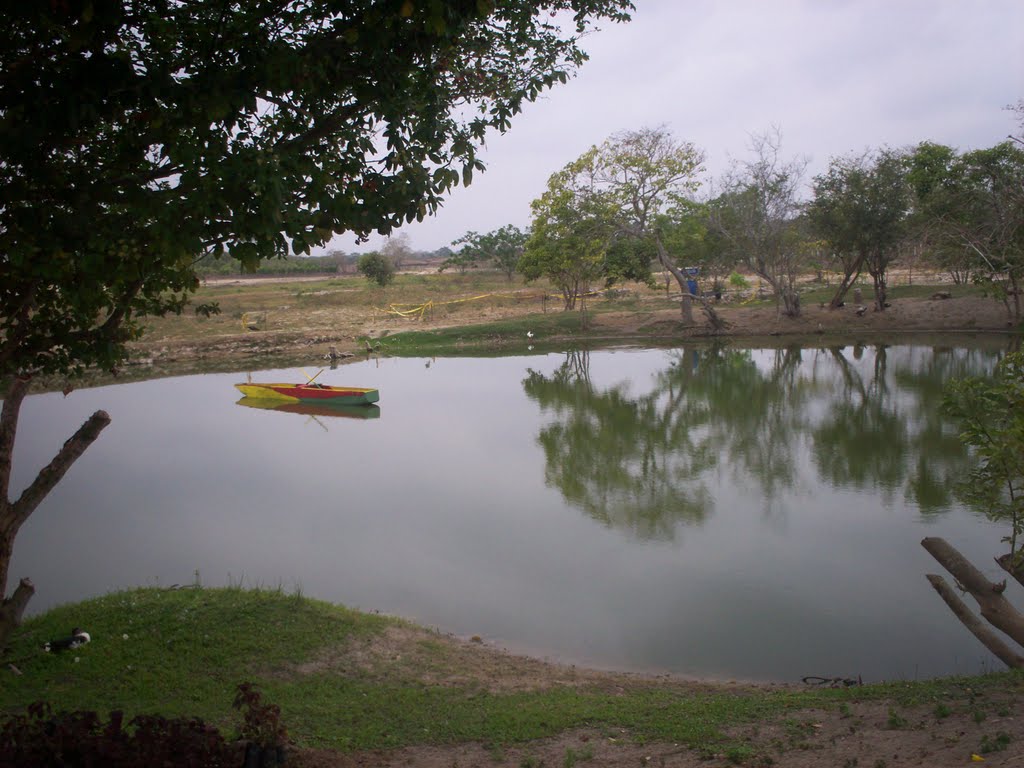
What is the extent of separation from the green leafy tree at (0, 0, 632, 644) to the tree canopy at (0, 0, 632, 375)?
0.01 m

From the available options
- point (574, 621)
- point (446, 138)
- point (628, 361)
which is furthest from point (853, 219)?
point (446, 138)

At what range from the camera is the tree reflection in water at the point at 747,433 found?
38.9 feet

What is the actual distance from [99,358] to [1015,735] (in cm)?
565

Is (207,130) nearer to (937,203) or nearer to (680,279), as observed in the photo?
(937,203)

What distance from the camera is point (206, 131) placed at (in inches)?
166

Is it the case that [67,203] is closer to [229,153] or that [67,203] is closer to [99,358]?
[229,153]

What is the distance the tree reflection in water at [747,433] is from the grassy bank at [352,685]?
4203 millimetres

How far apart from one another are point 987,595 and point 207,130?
5468 millimetres

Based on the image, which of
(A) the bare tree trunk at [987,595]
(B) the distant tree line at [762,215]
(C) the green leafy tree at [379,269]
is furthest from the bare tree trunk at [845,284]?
(A) the bare tree trunk at [987,595]

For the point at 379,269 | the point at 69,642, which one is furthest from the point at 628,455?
the point at 379,269

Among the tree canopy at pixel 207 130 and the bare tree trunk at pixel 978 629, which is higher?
the tree canopy at pixel 207 130

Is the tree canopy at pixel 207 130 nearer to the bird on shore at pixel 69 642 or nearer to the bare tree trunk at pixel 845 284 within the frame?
the bird on shore at pixel 69 642

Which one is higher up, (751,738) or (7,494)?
(7,494)

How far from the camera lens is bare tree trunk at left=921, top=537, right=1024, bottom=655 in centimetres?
545
